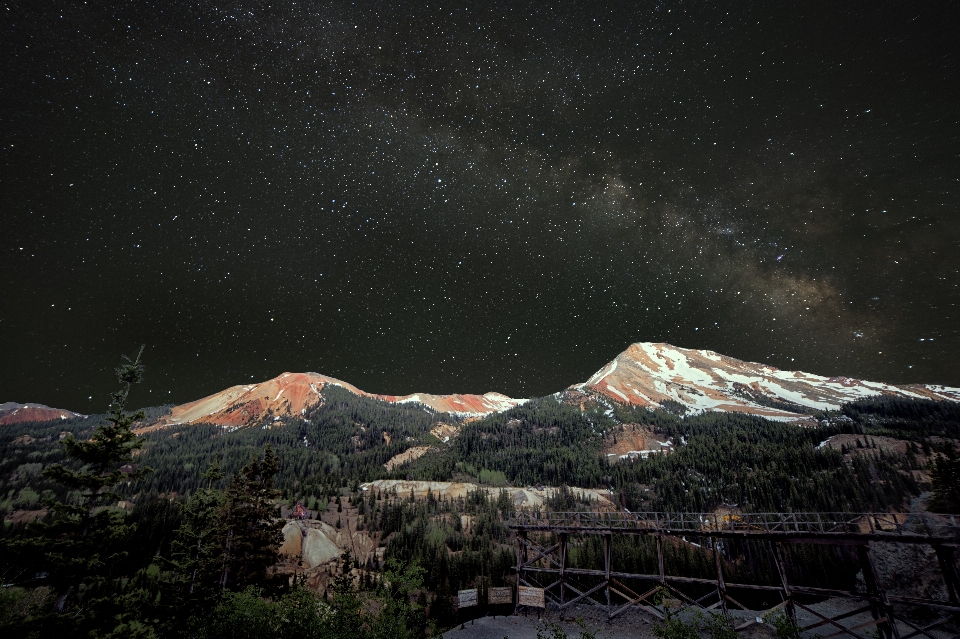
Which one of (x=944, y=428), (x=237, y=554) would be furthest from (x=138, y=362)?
(x=944, y=428)

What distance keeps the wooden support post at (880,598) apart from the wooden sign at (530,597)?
20.8m

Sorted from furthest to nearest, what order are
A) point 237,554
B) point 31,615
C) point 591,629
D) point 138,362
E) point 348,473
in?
point 348,473, point 237,554, point 591,629, point 138,362, point 31,615

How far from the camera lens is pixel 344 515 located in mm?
112500

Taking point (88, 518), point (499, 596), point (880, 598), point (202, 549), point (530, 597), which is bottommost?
point (530, 597)

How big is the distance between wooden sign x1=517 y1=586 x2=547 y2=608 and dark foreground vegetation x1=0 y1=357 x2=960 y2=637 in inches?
326

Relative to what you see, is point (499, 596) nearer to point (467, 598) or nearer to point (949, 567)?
point (467, 598)

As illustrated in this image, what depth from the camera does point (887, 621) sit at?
24047 millimetres

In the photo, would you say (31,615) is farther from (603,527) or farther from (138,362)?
(603,527)

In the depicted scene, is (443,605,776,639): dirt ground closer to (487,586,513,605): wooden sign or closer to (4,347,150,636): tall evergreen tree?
(487,586,513,605): wooden sign

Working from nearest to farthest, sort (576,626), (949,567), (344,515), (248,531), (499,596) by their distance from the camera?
(949,567) < (499,596) < (576,626) < (248,531) < (344,515)

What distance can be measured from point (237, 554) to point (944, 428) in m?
216

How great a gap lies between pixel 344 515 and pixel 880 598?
112518 mm

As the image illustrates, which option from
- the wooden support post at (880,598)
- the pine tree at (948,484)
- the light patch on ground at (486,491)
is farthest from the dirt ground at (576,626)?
the light patch on ground at (486,491)

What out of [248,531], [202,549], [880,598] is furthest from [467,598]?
[880,598]
